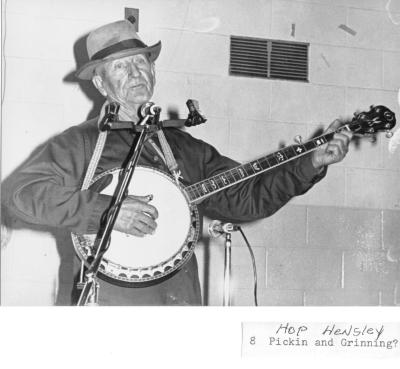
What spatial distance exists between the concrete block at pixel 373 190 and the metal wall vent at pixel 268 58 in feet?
1.10

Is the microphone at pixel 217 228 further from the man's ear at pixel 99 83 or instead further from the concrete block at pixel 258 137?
the man's ear at pixel 99 83

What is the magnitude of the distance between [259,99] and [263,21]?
0.74 ft

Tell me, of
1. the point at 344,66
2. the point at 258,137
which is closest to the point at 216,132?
the point at 258,137

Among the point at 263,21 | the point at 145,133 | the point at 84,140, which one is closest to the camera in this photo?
the point at 145,133

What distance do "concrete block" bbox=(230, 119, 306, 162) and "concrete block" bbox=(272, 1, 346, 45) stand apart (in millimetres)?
264

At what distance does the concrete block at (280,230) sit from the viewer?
2.31m

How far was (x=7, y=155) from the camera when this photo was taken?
212 cm

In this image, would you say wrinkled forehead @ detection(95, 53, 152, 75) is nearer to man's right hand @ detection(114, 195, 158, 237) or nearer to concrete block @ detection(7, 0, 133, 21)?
concrete block @ detection(7, 0, 133, 21)

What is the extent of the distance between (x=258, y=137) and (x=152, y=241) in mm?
469

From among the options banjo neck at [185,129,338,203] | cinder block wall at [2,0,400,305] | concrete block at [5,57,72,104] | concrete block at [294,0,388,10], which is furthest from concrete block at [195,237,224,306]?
concrete block at [294,0,388,10]

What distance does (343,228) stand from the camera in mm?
2377

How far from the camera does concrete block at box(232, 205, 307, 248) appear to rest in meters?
2.31
